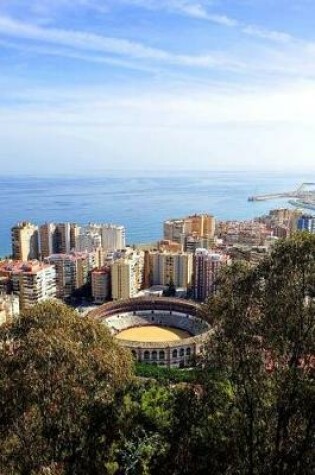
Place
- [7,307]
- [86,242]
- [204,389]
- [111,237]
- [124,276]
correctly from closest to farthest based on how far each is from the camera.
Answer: [204,389]
[7,307]
[124,276]
[86,242]
[111,237]

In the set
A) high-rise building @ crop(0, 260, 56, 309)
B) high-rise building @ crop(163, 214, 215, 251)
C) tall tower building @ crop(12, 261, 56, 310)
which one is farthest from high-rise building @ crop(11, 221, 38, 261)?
high-rise building @ crop(163, 214, 215, 251)

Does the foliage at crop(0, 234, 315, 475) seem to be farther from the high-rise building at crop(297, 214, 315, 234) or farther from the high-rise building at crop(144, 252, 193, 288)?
the high-rise building at crop(297, 214, 315, 234)

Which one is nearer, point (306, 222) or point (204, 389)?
point (204, 389)

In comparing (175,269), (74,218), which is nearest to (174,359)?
(175,269)

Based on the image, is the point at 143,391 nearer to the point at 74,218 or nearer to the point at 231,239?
the point at 231,239

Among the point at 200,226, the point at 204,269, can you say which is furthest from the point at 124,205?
the point at 204,269

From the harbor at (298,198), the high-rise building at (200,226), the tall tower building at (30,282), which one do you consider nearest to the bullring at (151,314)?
the tall tower building at (30,282)

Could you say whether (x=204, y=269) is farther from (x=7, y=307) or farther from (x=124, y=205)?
(x=124, y=205)
